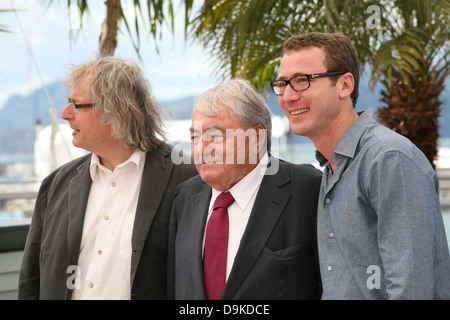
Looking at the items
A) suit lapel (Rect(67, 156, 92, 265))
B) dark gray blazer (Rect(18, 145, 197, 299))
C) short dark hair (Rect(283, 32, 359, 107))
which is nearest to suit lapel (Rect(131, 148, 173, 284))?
Result: dark gray blazer (Rect(18, 145, 197, 299))

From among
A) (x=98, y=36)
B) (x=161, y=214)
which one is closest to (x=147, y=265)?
(x=161, y=214)

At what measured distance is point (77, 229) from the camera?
7.27ft

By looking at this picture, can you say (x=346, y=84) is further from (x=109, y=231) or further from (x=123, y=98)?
(x=109, y=231)

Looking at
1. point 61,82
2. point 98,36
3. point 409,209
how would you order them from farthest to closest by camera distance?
point 98,36 < point 61,82 < point 409,209

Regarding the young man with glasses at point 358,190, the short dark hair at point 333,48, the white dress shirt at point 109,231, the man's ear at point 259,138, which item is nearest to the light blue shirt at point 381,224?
the young man with glasses at point 358,190

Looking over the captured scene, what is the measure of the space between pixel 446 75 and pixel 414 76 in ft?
1.90

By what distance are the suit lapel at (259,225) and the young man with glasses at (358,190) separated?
0.17m

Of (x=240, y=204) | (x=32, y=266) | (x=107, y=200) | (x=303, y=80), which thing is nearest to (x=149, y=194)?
(x=107, y=200)

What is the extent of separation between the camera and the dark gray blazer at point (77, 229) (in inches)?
85.5

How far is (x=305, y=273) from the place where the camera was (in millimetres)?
1919

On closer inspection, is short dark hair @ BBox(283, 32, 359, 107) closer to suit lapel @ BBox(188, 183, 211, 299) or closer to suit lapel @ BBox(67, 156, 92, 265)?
suit lapel @ BBox(188, 183, 211, 299)
